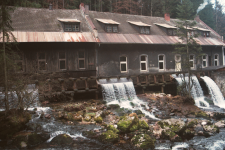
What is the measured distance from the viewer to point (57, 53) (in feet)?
59.7

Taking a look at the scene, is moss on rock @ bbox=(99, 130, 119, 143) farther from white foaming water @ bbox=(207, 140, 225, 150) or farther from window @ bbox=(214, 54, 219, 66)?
window @ bbox=(214, 54, 219, 66)

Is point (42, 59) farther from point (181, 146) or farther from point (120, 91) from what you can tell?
point (181, 146)

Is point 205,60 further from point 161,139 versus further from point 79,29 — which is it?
point 161,139

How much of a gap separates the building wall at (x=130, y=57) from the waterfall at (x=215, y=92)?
188 inches

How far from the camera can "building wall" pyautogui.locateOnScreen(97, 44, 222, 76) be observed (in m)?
19.9

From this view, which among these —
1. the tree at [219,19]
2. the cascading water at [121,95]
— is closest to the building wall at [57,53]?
the cascading water at [121,95]

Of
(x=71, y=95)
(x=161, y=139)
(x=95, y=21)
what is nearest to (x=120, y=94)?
(x=71, y=95)

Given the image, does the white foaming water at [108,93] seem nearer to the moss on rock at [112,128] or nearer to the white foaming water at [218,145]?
the moss on rock at [112,128]

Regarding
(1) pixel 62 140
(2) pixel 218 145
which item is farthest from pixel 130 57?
(1) pixel 62 140

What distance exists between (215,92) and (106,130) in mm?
14467

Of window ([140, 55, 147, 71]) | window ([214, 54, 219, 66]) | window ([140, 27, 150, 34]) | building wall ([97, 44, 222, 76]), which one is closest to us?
building wall ([97, 44, 222, 76])

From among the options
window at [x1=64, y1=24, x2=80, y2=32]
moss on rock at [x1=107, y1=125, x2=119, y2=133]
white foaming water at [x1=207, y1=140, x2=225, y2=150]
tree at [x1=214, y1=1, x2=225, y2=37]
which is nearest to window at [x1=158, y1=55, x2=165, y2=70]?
window at [x1=64, y1=24, x2=80, y2=32]

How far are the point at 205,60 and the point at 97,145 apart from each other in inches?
933

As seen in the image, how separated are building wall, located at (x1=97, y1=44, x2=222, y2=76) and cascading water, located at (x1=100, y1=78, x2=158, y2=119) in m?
3.65
